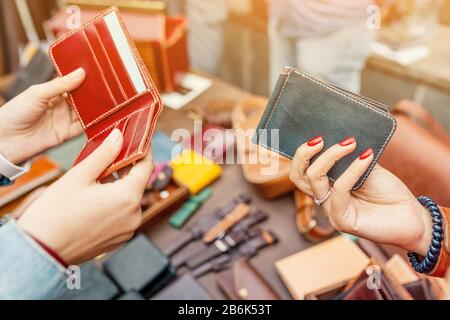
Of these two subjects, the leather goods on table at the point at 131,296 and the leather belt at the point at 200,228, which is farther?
the leather belt at the point at 200,228

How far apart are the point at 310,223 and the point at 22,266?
672 millimetres

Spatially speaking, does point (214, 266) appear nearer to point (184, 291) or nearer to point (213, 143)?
point (184, 291)

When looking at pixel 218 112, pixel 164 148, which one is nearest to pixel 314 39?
pixel 218 112

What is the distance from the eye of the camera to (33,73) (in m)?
1.46

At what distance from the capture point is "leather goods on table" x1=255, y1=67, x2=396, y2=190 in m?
0.60

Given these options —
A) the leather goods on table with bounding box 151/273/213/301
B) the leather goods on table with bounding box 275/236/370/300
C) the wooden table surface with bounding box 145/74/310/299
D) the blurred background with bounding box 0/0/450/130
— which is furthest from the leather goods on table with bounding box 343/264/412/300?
the blurred background with bounding box 0/0/450/130

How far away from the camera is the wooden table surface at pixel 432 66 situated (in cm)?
188

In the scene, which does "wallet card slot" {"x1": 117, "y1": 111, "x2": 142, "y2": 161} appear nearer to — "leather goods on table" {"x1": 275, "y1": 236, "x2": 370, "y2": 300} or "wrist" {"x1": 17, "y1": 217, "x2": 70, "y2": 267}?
"wrist" {"x1": 17, "y1": 217, "x2": 70, "y2": 267}

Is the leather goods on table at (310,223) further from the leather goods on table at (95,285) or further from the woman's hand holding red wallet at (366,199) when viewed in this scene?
the leather goods on table at (95,285)

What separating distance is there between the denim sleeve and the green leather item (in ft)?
1.73

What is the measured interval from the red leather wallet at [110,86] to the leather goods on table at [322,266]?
1.62ft

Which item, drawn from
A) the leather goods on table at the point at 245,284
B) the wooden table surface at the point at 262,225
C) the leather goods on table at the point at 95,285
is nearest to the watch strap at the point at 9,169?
the leather goods on table at the point at 95,285
